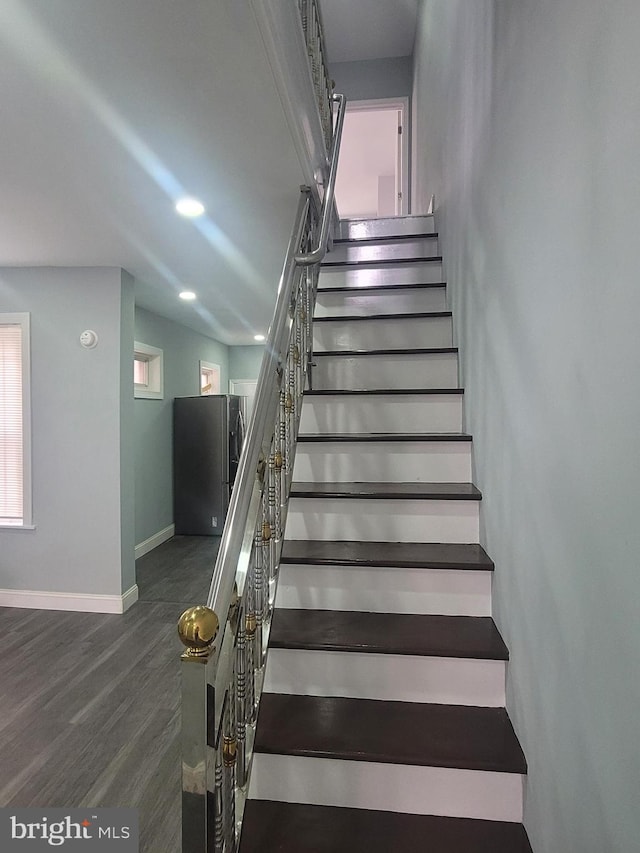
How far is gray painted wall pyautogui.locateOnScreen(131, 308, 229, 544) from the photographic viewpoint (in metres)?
5.40

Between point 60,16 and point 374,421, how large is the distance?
6.03ft

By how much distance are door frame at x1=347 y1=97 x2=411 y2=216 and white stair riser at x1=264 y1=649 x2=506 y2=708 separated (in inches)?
213

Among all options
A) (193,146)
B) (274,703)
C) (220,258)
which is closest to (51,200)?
(193,146)

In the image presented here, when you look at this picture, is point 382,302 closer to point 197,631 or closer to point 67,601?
point 197,631

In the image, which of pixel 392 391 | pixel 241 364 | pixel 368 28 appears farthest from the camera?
pixel 241 364

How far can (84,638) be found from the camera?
333 centimetres

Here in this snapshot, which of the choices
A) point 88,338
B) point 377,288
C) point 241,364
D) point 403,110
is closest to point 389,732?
point 377,288

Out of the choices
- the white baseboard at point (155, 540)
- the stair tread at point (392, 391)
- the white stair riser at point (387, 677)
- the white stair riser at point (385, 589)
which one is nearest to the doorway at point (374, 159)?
the stair tread at point (392, 391)

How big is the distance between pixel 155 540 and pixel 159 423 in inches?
53.9

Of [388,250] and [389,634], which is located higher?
[388,250]

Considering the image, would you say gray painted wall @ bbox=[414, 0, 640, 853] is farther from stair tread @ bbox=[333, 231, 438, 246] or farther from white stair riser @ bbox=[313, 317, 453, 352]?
stair tread @ bbox=[333, 231, 438, 246]

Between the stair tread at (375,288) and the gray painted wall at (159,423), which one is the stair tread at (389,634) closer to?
the stair tread at (375,288)

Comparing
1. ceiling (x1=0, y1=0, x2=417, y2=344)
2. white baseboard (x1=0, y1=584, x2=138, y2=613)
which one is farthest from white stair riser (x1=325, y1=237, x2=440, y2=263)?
white baseboard (x1=0, y1=584, x2=138, y2=613)

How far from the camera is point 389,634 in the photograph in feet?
5.27
